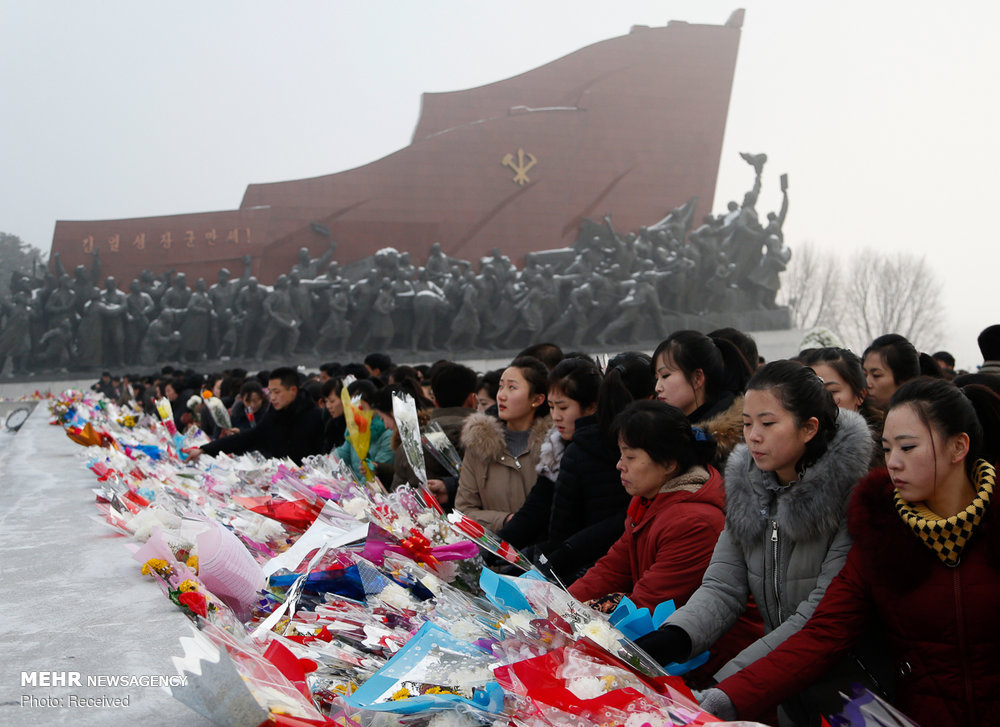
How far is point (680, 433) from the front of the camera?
166 cm

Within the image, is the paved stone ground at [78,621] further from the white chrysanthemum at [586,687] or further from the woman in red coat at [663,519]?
the woman in red coat at [663,519]

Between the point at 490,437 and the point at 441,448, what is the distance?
254 mm

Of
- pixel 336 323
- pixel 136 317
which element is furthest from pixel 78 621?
pixel 136 317

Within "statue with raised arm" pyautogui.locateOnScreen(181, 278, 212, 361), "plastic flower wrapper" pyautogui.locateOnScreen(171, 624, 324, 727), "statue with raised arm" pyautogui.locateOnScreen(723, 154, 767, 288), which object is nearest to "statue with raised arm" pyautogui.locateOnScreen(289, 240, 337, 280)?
"statue with raised arm" pyautogui.locateOnScreen(181, 278, 212, 361)

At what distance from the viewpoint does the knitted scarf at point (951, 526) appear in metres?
1.14

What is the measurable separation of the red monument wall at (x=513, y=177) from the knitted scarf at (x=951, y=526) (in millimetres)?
15197

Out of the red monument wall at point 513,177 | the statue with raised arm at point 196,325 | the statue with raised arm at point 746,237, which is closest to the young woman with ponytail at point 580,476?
the statue with raised arm at point 196,325

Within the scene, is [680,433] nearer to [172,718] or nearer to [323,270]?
A: [172,718]

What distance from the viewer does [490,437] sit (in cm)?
240

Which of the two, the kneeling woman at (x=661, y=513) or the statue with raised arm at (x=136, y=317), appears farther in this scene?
the statue with raised arm at (x=136, y=317)

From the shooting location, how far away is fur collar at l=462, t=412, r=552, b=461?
2.39 meters

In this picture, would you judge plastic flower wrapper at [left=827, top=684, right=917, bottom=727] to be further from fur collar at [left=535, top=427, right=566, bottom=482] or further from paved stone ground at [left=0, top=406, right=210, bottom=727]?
fur collar at [left=535, top=427, right=566, bottom=482]

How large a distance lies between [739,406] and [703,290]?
48.6 feet

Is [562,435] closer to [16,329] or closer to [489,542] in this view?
[489,542]
